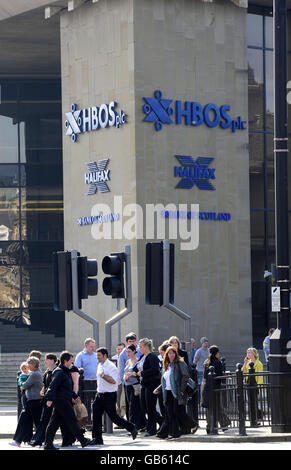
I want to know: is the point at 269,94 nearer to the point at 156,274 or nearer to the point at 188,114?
the point at 188,114

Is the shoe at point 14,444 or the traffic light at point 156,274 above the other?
the traffic light at point 156,274

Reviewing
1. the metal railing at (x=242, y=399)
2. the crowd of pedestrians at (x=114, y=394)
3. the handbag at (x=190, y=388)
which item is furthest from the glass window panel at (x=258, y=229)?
the handbag at (x=190, y=388)

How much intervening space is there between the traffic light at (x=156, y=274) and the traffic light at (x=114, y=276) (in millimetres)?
525

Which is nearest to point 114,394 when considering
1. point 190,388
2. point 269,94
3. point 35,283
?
point 190,388

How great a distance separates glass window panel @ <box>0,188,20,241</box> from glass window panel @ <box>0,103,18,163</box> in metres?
1.42

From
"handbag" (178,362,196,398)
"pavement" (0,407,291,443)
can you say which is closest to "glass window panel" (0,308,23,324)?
"pavement" (0,407,291,443)

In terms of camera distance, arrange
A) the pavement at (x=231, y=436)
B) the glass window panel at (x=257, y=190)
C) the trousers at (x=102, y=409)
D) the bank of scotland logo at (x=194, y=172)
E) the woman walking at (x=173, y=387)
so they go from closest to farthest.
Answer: the pavement at (x=231, y=436)
the trousers at (x=102, y=409)
the woman walking at (x=173, y=387)
the bank of scotland logo at (x=194, y=172)
the glass window panel at (x=257, y=190)

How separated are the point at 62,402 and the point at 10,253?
33752mm

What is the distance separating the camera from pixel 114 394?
65.3 ft

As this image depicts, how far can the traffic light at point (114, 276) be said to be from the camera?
68.8ft

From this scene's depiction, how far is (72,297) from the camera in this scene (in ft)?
70.2

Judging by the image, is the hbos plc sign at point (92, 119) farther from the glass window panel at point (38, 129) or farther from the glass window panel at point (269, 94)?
the glass window panel at point (38, 129)
